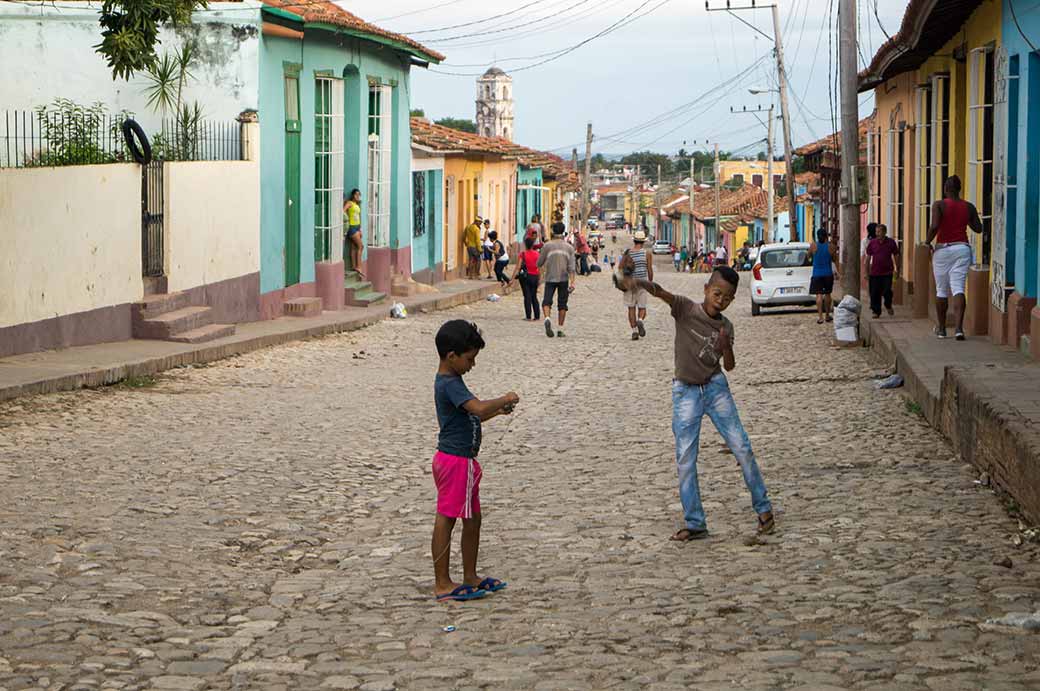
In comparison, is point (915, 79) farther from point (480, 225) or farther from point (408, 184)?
point (480, 225)

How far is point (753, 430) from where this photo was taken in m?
11.2

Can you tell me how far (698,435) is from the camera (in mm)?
7523

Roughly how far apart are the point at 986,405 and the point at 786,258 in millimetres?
19492

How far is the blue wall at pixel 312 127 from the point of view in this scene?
20.5 metres

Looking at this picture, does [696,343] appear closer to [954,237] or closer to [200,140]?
[954,237]

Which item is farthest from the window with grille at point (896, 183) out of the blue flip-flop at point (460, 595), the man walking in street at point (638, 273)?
the blue flip-flop at point (460, 595)

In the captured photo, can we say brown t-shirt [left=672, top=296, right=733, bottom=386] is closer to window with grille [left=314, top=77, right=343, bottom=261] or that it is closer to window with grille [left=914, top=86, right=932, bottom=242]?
window with grille [left=914, top=86, right=932, bottom=242]

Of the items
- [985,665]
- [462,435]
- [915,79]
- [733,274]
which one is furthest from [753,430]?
[915,79]

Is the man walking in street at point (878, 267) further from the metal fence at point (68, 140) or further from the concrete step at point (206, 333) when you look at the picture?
the metal fence at point (68, 140)

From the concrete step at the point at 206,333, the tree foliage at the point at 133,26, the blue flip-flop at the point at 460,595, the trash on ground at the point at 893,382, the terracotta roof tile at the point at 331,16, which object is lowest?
the blue flip-flop at the point at 460,595

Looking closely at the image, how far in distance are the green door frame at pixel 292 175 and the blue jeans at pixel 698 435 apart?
14668 millimetres

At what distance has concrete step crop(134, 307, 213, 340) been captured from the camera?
15977mm

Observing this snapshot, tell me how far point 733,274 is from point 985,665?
278 centimetres

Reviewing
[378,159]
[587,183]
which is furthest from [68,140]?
[587,183]
